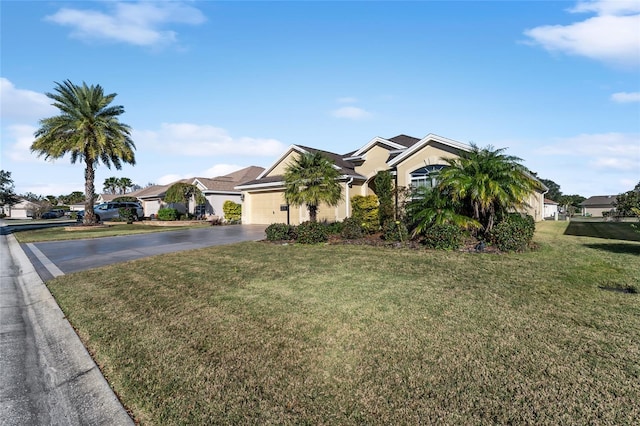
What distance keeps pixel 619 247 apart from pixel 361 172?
1372 centimetres

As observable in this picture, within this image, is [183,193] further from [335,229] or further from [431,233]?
[431,233]

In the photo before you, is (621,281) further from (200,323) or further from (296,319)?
(200,323)

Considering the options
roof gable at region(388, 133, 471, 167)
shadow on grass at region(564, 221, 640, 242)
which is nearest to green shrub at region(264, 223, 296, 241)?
roof gable at region(388, 133, 471, 167)

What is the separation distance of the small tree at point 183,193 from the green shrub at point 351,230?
1858 centimetres

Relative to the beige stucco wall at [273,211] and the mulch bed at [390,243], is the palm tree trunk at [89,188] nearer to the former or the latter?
the beige stucco wall at [273,211]

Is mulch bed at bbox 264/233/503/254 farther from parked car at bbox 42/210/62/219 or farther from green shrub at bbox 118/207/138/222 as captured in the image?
parked car at bbox 42/210/62/219

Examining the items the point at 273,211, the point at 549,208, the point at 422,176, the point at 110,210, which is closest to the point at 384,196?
the point at 422,176

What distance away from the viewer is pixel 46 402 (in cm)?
A: 324

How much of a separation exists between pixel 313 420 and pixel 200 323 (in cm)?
273

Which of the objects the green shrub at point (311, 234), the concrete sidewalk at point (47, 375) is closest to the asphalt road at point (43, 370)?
the concrete sidewalk at point (47, 375)

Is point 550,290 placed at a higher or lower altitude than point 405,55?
lower

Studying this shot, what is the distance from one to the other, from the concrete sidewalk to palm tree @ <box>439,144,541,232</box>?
11.1m

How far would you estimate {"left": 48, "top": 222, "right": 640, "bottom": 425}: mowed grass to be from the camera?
9.45 ft

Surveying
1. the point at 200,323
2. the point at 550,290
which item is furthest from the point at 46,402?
the point at 550,290
